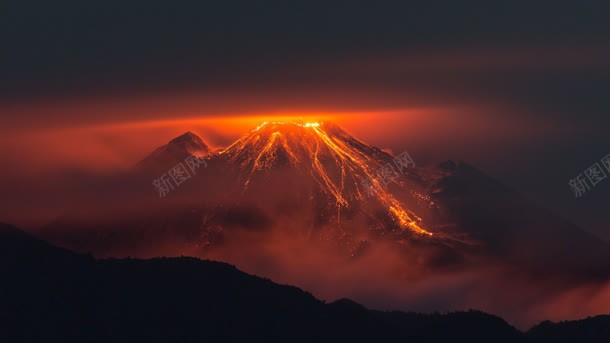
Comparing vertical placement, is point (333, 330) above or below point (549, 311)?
below

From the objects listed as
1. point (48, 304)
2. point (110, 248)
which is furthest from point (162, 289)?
point (110, 248)

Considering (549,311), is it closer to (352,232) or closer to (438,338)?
(352,232)

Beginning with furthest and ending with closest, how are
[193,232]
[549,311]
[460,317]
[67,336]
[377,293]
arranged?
[193,232]
[377,293]
[549,311]
[460,317]
[67,336]

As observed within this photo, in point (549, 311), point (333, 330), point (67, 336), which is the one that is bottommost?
point (67, 336)

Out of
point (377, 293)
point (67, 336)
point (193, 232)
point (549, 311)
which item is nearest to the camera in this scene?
point (67, 336)

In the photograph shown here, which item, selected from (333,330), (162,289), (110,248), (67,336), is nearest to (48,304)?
(67,336)

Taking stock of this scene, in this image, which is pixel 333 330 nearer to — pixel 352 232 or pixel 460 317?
A: pixel 460 317

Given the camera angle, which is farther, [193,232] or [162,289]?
[193,232]
